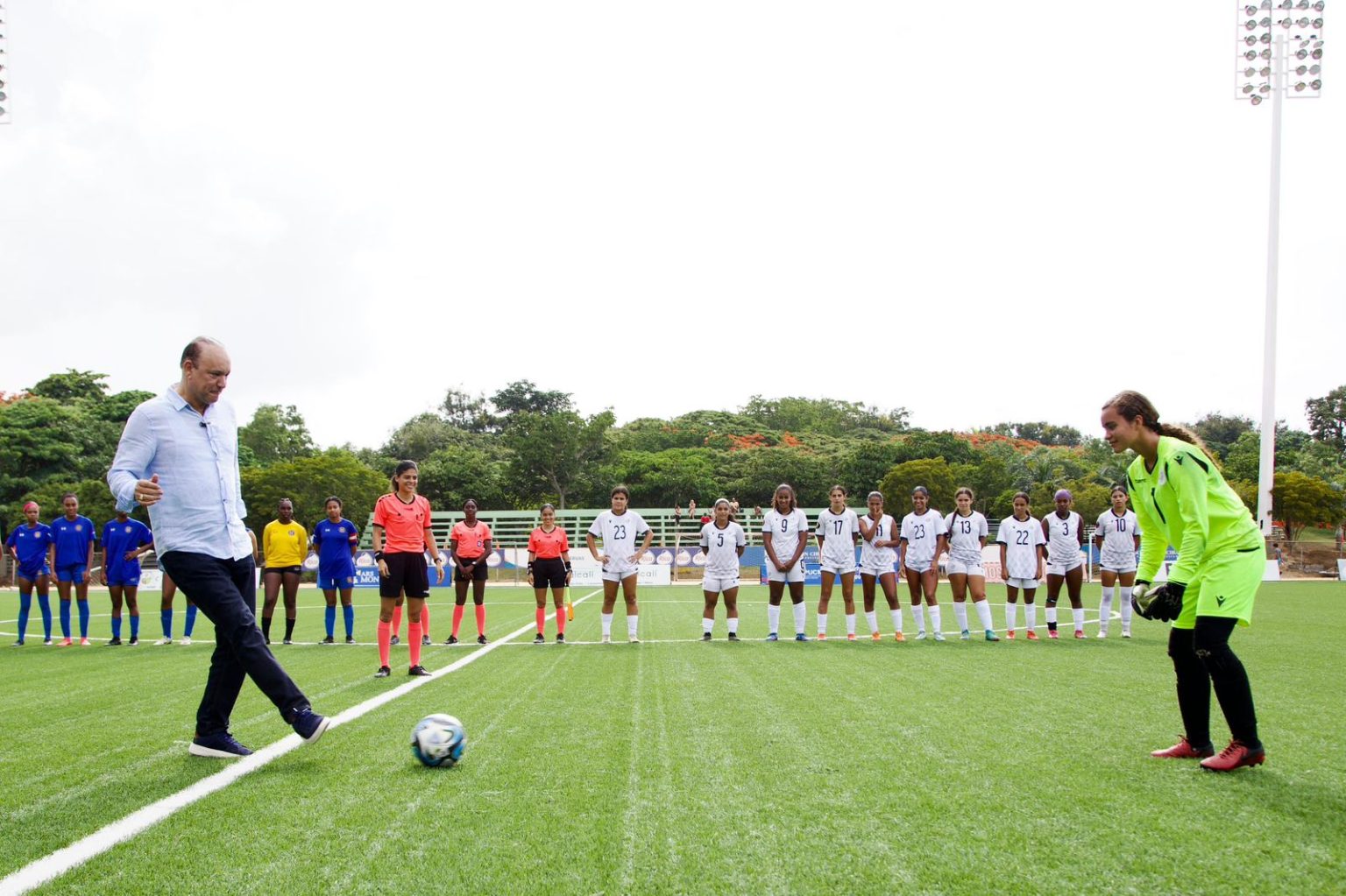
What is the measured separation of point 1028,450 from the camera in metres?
69.7

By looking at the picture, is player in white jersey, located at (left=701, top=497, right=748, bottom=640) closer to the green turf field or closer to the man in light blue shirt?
the green turf field

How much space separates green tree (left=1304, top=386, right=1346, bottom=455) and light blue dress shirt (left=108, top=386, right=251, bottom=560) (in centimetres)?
8487

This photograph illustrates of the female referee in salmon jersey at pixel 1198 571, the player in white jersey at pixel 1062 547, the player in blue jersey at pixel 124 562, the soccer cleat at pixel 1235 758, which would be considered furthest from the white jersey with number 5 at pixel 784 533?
the player in blue jersey at pixel 124 562

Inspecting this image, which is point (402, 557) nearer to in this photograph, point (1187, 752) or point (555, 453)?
point (1187, 752)

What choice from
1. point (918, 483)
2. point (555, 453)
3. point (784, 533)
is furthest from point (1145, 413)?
point (555, 453)

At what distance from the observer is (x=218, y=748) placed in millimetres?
4711

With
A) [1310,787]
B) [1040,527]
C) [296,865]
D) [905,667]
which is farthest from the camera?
[1040,527]

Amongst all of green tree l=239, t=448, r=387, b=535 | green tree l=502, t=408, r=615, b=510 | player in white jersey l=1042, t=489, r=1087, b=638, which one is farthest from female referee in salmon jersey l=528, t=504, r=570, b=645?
green tree l=502, t=408, r=615, b=510

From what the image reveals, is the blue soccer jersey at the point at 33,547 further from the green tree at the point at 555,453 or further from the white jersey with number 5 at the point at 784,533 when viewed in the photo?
the green tree at the point at 555,453

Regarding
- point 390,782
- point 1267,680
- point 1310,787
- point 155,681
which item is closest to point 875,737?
point 1310,787

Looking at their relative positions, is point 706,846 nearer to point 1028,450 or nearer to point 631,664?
point 631,664

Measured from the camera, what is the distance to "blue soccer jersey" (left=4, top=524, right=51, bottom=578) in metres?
12.6

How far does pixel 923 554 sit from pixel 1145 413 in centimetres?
787

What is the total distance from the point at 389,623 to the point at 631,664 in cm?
241
